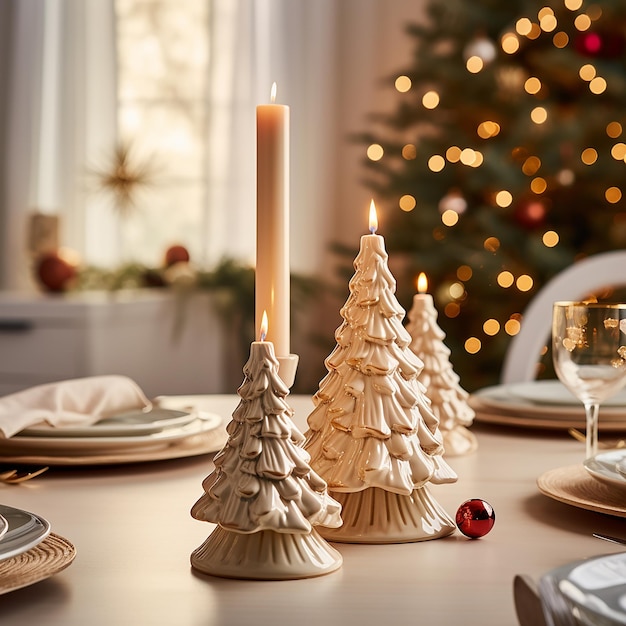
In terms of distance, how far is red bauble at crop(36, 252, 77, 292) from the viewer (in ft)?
11.0

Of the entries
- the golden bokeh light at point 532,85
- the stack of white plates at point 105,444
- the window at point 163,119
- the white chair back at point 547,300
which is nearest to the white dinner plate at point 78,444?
the stack of white plates at point 105,444

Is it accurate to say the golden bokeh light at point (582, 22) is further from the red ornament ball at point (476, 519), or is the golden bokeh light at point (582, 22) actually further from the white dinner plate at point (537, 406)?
the red ornament ball at point (476, 519)

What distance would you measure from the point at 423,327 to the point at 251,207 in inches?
123

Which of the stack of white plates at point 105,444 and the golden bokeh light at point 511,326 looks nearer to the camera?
the stack of white plates at point 105,444

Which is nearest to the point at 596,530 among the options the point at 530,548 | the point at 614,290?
the point at 530,548

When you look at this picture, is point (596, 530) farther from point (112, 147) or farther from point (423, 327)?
point (112, 147)

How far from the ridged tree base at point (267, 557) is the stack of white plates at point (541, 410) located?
564mm

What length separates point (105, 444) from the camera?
0.87m

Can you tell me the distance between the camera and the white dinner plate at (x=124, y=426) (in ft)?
2.91

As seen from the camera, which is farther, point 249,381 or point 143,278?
point 143,278

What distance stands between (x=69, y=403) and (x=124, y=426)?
0.36ft

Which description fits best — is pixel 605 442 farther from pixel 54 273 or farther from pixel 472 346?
pixel 54 273

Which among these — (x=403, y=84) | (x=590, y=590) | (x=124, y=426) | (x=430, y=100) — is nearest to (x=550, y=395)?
(x=124, y=426)

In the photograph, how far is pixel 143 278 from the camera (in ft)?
11.8
